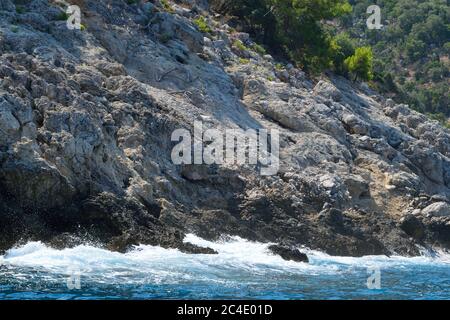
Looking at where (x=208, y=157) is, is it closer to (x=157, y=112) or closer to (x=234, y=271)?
(x=157, y=112)

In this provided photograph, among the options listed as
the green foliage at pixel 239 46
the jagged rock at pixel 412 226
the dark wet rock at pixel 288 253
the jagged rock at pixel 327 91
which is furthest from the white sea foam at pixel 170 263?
the green foliage at pixel 239 46

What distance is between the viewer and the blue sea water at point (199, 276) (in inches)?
709

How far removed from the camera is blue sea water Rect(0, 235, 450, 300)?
18.0m

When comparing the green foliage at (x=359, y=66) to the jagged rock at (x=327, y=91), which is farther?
the green foliage at (x=359, y=66)

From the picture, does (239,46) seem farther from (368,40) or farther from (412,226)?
(368,40)

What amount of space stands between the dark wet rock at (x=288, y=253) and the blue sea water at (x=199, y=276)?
0.21 metres

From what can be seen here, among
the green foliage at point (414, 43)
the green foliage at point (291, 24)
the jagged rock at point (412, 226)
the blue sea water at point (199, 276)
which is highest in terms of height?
the green foliage at point (414, 43)

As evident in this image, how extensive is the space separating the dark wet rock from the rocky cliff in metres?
1.71

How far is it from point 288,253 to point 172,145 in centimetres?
593

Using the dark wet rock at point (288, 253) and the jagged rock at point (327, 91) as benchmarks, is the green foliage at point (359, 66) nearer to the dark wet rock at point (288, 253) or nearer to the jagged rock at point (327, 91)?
the jagged rock at point (327, 91)

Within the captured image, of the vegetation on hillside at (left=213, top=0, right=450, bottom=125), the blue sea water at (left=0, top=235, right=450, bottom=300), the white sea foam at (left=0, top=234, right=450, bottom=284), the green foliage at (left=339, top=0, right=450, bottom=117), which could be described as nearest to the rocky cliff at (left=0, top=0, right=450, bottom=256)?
the white sea foam at (left=0, top=234, right=450, bottom=284)
